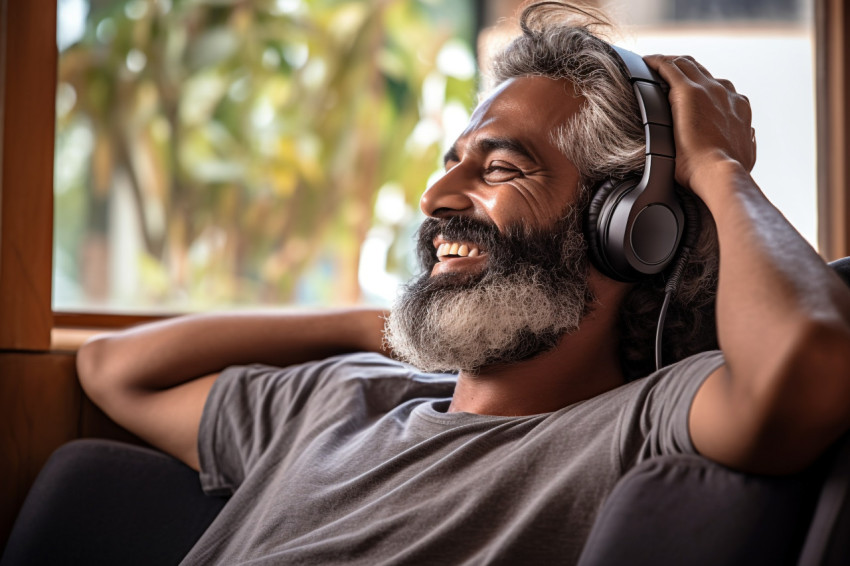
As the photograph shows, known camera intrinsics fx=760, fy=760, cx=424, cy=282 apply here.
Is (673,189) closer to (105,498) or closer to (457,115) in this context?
(105,498)

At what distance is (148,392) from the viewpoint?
53.3 inches

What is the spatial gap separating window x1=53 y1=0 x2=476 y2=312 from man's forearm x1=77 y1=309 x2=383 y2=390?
1.39 feet

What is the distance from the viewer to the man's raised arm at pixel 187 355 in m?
1.31

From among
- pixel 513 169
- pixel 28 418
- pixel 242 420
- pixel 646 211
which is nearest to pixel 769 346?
pixel 646 211

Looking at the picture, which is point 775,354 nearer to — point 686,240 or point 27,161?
point 686,240

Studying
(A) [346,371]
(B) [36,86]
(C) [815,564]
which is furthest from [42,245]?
(C) [815,564]

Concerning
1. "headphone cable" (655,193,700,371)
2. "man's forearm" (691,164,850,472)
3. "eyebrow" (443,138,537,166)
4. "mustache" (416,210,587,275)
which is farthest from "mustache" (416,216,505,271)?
"man's forearm" (691,164,850,472)

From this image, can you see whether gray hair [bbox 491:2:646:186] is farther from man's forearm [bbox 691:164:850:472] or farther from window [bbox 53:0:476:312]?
window [bbox 53:0:476:312]

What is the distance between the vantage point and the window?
1843 mm

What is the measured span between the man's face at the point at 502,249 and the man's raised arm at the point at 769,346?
0.26m

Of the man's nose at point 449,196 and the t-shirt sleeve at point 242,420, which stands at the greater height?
the man's nose at point 449,196

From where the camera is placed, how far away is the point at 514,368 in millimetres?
1107

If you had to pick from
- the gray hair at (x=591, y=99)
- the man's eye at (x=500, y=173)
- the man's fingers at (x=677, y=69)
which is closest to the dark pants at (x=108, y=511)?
the man's eye at (x=500, y=173)

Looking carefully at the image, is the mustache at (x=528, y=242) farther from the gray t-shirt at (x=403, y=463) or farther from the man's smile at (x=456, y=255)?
the gray t-shirt at (x=403, y=463)
